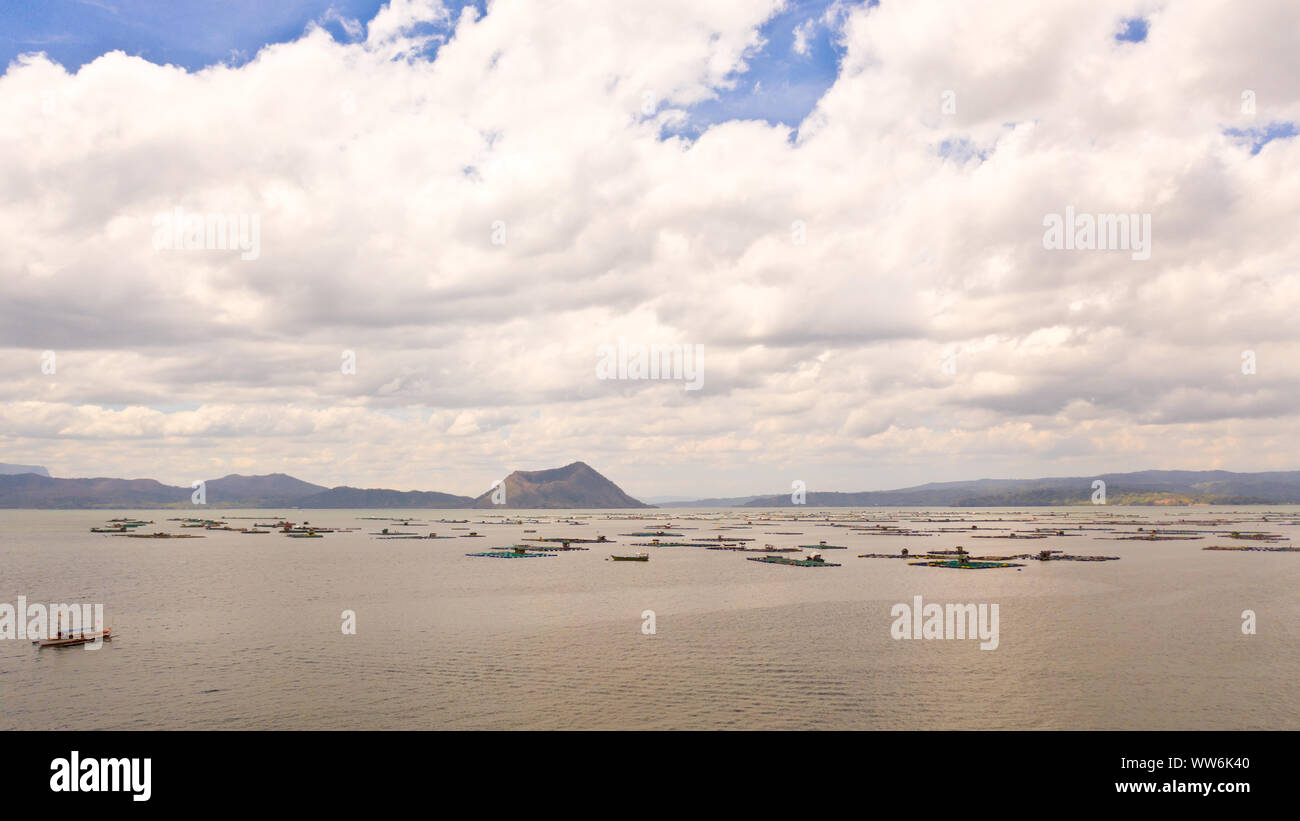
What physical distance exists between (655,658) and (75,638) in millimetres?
58406

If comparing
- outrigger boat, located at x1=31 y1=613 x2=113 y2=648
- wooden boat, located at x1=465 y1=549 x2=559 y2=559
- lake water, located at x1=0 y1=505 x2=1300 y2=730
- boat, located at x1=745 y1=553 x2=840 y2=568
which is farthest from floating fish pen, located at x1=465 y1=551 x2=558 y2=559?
outrigger boat, located at x1=31 y1=613 x2=113 y2=648

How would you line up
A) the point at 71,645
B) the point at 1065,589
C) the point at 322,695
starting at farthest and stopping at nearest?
the point at 1065,589 < the point at 71,645 < the point at 322,695

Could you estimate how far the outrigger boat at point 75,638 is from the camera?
72250 mm

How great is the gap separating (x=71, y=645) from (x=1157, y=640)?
11016 centimetres

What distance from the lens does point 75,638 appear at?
7356 cm

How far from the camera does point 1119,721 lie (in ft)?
159

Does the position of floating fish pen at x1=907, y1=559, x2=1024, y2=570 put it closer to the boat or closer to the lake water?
the boat

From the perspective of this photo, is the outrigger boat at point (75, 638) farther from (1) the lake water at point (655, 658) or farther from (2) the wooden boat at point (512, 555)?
(2) the wooden boat at point (512, 555)

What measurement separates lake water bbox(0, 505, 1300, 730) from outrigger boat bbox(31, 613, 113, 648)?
1986 mm

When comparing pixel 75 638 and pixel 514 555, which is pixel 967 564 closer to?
pixel 514 555

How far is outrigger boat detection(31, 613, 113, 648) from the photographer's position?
72250 mm

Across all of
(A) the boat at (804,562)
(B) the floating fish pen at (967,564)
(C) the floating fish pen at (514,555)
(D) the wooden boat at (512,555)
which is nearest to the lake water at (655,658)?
(B) the floating fish pen at (967,564)
